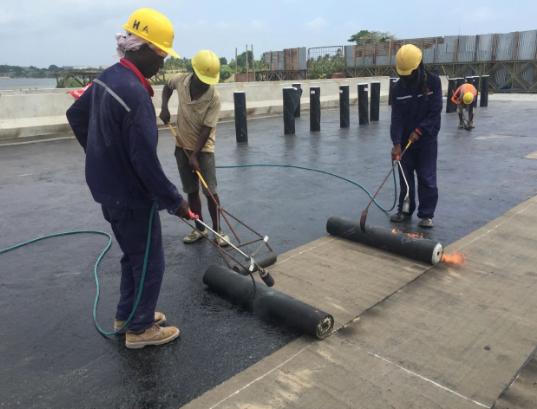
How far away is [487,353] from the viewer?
113 inches

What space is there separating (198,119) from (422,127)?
92.9 inches

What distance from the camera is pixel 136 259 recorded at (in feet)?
9.60

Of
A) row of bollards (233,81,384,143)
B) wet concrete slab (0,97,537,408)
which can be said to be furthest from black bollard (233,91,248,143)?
wet concrete slab (0,97,537,408)

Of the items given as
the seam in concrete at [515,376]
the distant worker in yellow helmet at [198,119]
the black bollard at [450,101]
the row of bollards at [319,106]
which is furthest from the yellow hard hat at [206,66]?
the black bollard at [450,101]

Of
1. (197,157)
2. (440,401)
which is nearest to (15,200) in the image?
(197,157)

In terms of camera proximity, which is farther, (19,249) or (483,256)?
(19,249)

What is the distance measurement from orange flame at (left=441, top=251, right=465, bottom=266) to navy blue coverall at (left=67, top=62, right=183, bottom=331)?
2565 mm

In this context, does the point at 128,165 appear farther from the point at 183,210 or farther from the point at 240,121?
the point at 240,121

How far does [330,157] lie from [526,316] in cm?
622

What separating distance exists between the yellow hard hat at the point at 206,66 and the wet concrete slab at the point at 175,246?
167 centimetres

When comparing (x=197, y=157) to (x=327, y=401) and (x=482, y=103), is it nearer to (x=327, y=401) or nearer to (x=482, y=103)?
(x=327, y=401)

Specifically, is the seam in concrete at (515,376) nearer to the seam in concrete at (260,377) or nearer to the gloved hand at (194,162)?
the seam in concrete at (260,377)

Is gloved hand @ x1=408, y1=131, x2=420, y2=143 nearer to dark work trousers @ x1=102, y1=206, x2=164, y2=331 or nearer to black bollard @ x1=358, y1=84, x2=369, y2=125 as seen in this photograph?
dark work trousers @ x1=102, y1=206, x2=164, y2=331

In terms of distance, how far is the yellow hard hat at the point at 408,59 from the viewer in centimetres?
479
